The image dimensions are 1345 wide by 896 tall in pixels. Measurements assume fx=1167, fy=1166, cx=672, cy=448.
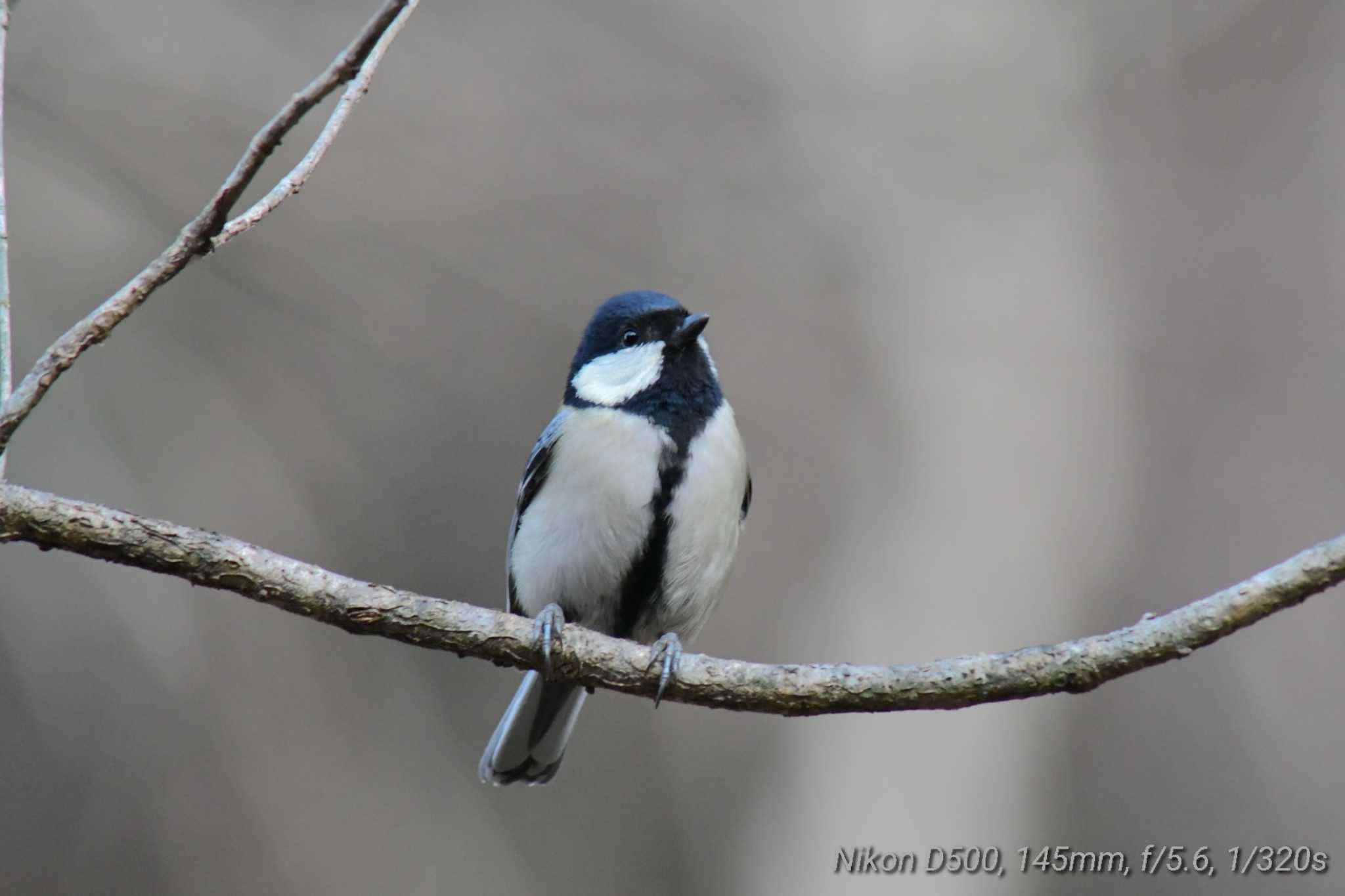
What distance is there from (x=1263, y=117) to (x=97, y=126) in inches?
242

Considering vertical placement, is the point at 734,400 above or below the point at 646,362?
above

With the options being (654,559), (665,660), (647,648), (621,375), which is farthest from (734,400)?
(665,660)

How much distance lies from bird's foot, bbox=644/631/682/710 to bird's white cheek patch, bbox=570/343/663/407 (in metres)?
1.18

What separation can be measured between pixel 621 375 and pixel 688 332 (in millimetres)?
267

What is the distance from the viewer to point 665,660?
2523 millimetres

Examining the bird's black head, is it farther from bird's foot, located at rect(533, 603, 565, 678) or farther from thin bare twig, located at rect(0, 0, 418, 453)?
thin bare twig, located at rect(0, 0, 418, 453)

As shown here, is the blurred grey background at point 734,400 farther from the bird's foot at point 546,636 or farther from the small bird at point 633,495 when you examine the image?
the bird's foot at point 546,636

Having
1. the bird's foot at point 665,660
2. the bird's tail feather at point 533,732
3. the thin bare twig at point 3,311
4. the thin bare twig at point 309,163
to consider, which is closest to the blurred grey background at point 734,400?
the bird's tail feather at point 533,732

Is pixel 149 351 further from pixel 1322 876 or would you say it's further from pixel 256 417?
pixel 1322 876

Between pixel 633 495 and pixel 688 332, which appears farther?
pixel 688 332

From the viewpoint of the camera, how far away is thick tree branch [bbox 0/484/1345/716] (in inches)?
82.5

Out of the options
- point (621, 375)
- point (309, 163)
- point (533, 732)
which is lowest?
point (533, 732)

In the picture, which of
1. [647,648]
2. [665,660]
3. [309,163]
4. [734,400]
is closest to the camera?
[309,163]

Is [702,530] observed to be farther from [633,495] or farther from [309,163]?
[309,163]
